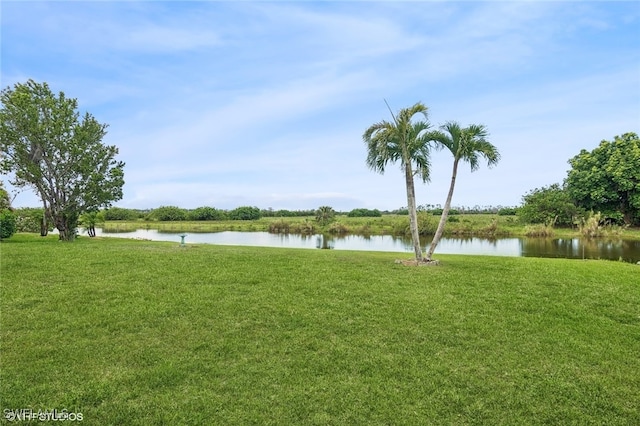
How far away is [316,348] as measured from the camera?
5711 mm

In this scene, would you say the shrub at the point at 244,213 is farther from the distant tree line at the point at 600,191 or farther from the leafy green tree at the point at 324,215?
the distant tree line at the point at 600,191

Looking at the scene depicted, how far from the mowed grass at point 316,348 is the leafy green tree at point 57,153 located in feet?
41.7

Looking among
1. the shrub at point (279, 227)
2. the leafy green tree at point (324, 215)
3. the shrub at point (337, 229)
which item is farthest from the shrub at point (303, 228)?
the shrub at point (337, 229)

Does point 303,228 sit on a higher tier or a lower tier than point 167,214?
lower

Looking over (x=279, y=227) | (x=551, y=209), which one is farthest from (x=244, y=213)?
(x=551, y=209)

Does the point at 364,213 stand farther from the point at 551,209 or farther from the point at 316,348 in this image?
the point at 316,348

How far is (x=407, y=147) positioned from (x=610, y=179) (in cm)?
3851

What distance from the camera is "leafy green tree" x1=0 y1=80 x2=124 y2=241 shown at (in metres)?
19.3

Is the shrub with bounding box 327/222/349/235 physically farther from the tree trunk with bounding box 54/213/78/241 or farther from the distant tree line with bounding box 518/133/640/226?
the tree trunk with bounding box 54/213/78/241

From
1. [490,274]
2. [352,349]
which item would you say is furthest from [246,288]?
[490,274]

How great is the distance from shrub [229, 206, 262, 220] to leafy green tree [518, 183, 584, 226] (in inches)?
2542

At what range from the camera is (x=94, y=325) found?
6.34 meters

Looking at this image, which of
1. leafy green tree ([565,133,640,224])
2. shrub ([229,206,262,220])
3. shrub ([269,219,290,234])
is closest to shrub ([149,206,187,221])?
shrub ([229,206,262,220])

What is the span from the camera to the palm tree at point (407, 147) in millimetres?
12594
